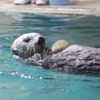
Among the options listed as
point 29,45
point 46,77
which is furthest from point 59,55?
point 29,45

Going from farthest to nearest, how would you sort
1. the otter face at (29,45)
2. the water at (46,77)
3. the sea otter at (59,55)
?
the otter face at (29,45) → the sea otter at (59,55) → the water at (46,77)

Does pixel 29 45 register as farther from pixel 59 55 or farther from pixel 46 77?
pixel 46 77

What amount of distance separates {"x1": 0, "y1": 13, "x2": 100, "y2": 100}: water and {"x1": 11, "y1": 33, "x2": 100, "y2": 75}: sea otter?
0.45 ft

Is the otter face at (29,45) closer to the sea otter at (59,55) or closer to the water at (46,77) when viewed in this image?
the sea otter at (59,55)

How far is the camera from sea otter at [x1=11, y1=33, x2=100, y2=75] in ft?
19.8

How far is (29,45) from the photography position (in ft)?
22.9

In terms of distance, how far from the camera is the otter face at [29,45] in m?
6.99

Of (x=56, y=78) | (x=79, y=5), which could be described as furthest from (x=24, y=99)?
(x=79, y=5)

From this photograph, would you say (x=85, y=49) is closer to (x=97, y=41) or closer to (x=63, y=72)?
(x=63, y=72)

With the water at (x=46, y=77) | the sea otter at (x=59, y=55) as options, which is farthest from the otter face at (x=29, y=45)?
the water at (x=46, y=77)

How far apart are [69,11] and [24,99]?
7.25m

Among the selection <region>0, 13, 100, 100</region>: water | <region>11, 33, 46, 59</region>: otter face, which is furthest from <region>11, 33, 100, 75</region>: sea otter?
<region>0, 13, 100, 100</region>: water

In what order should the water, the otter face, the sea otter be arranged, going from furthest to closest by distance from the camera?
the otter face < the sea otter < the water

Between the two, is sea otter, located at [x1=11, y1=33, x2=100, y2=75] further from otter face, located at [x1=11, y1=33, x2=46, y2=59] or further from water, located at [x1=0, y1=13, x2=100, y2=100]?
water, located at [x1=0, y1=13, x2=100, y2=100]
